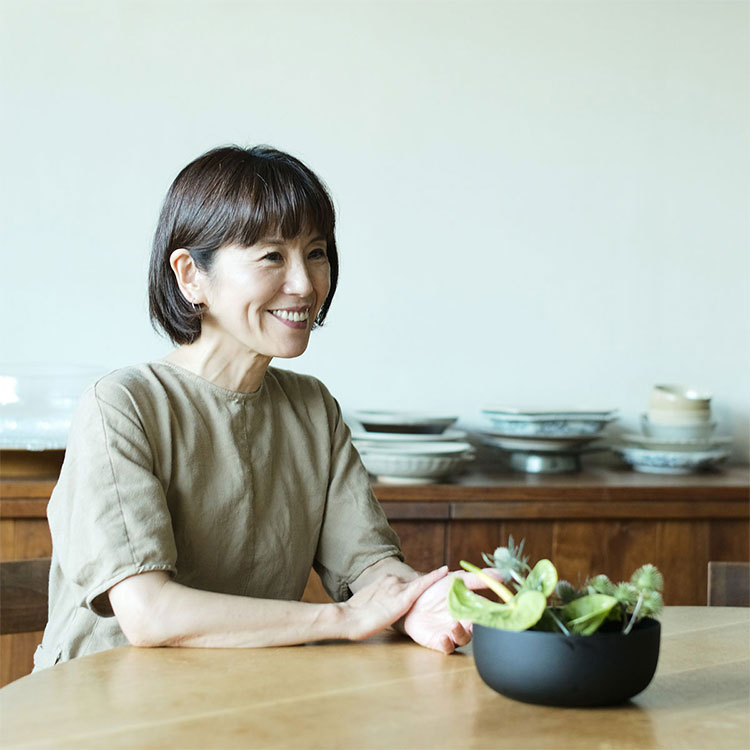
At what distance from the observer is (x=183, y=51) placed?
2.96 metres

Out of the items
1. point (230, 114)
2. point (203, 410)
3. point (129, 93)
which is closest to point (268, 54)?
point (230, 114)

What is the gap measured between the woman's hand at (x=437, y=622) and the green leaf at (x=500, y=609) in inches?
7.9

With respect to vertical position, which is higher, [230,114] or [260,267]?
[230,114]

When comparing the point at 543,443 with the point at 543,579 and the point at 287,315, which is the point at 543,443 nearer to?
the point at 287,315

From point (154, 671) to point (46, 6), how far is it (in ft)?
7.23

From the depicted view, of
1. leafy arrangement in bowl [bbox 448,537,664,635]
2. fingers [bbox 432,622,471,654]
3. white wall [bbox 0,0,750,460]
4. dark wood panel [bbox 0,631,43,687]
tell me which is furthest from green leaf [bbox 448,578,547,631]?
white wall [bbox 0,0,750,460]

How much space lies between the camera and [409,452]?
8.66 feet

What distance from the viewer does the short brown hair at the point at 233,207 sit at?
1.70m

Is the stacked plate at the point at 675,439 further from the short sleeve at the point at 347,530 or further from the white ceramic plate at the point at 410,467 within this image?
the short sleeve at the point at 347,530

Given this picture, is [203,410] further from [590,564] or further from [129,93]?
[129,93]

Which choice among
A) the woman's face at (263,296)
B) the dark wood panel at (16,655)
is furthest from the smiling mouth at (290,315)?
the dark wood panel at (16,655)

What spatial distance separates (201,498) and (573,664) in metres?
0.75

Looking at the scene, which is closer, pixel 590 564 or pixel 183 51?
pixel 590 564

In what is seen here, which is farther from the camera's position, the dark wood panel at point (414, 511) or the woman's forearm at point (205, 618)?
the dark wood panel at point (414, 511)
